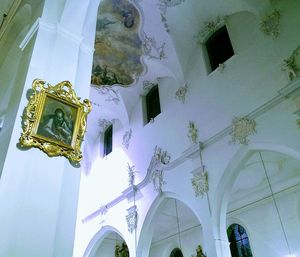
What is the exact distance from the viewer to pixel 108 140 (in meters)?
14.9

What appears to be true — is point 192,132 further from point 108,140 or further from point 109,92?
point 108,140

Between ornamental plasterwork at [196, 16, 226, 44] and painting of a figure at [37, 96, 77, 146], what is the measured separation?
7.73 meters

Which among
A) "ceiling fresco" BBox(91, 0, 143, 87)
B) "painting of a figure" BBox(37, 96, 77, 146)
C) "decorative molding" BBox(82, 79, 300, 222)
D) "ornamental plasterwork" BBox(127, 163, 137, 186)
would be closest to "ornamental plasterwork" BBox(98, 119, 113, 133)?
"ceiling fresco" BBox(91, 0, 143, 87)

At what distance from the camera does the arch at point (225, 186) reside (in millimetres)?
7676

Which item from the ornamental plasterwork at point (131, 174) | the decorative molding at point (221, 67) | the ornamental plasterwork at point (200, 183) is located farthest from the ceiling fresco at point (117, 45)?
the ornamental plasterwork at point (200, 183)

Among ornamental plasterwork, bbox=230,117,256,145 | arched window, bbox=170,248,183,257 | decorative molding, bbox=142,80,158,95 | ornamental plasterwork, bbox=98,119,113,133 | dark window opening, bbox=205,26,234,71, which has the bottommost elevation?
arched window, bbox=170,248,183,257

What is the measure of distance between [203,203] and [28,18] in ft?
19.0

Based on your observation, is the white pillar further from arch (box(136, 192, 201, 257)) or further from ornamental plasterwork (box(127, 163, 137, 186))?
ornamental plasterwork (box(127, 163, 137, 186))

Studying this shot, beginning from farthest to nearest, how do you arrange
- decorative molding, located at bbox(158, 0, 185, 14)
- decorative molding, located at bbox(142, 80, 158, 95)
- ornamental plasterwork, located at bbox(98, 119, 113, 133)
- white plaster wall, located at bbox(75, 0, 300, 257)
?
1. ornamental plasterwork, located at bbox(98, 119, 113, 133)
2. decorative molding, located at bbox(142, 80, 158, 95)
3. decorative molding, located at bbox(158, 0, 185, 14)
4. white plaster wall, located at bbox(75, 0, 300, 257)

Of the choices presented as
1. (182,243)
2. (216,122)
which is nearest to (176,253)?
(182,243)

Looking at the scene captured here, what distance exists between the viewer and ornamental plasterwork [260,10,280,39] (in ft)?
27.2

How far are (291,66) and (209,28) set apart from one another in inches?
151

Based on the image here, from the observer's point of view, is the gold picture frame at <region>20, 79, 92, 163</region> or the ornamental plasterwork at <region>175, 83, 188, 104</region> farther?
the ornamental plasterwork at <region>175, 83, 188, 104</region>

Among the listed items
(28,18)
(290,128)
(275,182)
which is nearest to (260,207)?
(275,182)
